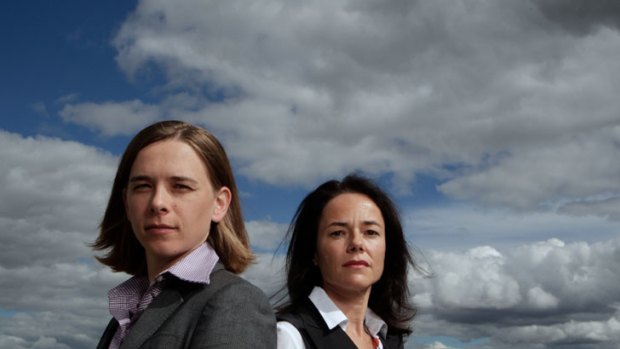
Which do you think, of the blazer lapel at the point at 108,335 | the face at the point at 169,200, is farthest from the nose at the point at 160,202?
the blazer lapel at the point at 108,335

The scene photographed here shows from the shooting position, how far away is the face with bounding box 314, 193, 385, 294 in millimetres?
7406

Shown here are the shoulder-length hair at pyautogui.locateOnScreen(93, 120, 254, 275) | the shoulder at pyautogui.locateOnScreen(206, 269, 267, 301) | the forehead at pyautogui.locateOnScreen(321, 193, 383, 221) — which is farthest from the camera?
the forehead at pyautogui.locateOnScreen(321, 193, 383, 221)

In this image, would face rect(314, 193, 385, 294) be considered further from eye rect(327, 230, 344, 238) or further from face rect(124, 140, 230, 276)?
face rect(124, 140, 230, 276)

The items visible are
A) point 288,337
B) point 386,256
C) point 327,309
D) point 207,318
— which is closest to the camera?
point 207,318

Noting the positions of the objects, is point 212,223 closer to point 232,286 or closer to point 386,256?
point 232,286

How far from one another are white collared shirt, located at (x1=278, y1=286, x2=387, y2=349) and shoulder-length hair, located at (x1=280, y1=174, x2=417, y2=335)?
0.36 m

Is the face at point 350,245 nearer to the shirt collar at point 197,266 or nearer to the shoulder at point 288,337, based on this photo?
the shoulder at point 288,337

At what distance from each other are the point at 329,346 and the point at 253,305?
88.3 inches

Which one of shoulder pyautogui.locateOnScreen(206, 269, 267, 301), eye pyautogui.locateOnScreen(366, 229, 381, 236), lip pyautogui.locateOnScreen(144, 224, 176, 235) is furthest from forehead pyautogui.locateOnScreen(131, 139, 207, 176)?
eye pyautogui.locateOnScreen(366, 229, 381, 236)

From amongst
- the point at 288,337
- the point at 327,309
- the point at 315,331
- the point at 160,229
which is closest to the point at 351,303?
the point at 327,309

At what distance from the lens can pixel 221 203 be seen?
5883 mm

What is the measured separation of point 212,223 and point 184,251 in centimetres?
45

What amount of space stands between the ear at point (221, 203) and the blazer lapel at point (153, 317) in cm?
70

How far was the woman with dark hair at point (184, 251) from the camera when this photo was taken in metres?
5.02
